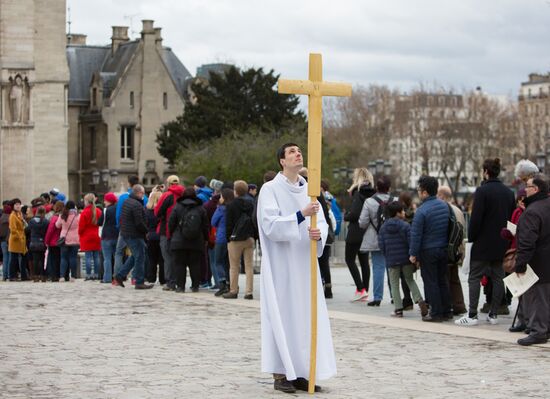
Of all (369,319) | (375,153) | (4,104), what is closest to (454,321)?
(369,319)

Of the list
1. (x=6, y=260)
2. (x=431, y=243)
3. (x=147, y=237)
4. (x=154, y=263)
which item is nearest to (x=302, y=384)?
(x=431, y=243)

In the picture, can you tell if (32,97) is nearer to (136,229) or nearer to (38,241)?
(38,241)

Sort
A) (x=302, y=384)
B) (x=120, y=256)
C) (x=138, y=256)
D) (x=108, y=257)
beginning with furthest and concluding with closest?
(x=108, y=257)
(x=120, y=256)
(x=138, y=256)
(x=302, y=384)

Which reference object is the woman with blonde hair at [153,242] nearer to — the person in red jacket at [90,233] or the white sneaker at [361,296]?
the person in red jacket at [90,233]

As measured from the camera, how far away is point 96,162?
93.2 metres

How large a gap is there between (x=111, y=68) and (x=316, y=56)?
84250 mm

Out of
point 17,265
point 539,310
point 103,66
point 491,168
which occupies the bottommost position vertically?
point 17,265

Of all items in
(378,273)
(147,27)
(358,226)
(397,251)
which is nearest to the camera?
(397,251)

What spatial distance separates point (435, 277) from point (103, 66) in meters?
80.5

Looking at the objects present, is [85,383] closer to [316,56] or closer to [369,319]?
[316,56]

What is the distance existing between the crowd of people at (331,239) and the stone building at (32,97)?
79.5ft

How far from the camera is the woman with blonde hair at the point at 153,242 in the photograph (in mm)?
Answer: 24812

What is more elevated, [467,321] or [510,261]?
[510,261]

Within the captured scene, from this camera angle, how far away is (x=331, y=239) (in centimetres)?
1858
